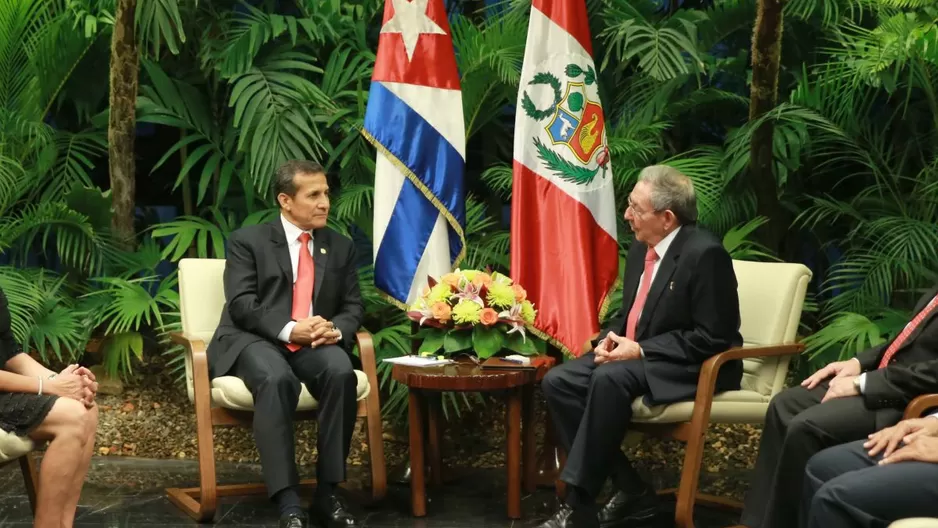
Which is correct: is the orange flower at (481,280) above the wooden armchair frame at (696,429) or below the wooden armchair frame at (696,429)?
above

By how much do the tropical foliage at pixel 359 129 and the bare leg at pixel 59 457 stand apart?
1813mm

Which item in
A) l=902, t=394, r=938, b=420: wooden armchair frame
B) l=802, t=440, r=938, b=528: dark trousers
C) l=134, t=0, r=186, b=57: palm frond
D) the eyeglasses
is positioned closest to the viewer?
l=802, t=440, r=938, b=528: dark trousers

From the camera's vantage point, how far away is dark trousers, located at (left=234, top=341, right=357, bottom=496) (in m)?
4.25

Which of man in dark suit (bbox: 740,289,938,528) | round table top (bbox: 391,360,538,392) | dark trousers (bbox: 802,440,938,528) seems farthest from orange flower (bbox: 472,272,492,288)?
dark trousers (bbox: 802,440,938,528)

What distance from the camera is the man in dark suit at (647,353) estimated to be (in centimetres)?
416

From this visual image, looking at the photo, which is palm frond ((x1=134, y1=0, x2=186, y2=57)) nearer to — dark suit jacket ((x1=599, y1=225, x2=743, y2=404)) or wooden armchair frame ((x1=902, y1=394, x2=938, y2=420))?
dark suit jacket ((x1=599, y1=225, x2=743, y2=404))

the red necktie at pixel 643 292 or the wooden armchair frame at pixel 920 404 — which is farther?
the red necktie at pixel 643 292

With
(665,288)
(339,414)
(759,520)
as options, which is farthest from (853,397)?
(339,414)

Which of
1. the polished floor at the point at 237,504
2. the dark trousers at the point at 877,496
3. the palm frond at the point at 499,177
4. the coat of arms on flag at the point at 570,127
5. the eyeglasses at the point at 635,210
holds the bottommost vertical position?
the polished floor at the point at 237,504

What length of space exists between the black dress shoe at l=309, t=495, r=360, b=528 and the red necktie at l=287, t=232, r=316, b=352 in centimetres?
75

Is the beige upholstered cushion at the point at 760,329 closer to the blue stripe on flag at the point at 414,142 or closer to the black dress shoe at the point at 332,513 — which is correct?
the black dress shoe at the point at 332,513

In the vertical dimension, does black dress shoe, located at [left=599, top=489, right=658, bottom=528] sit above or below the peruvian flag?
below

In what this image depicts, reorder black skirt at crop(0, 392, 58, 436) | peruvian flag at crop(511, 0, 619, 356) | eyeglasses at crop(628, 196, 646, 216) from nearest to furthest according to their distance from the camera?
1. black skirt at crop(0, 392, 58, 436)
2. eyeglasses at crop(628, 196, 646, 216)
3. peruvian flag at crop(511, 0, 619, 356)

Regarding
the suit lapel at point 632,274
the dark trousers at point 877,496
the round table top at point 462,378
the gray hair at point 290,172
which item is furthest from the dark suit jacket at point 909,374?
the gray hair at point 290,172
